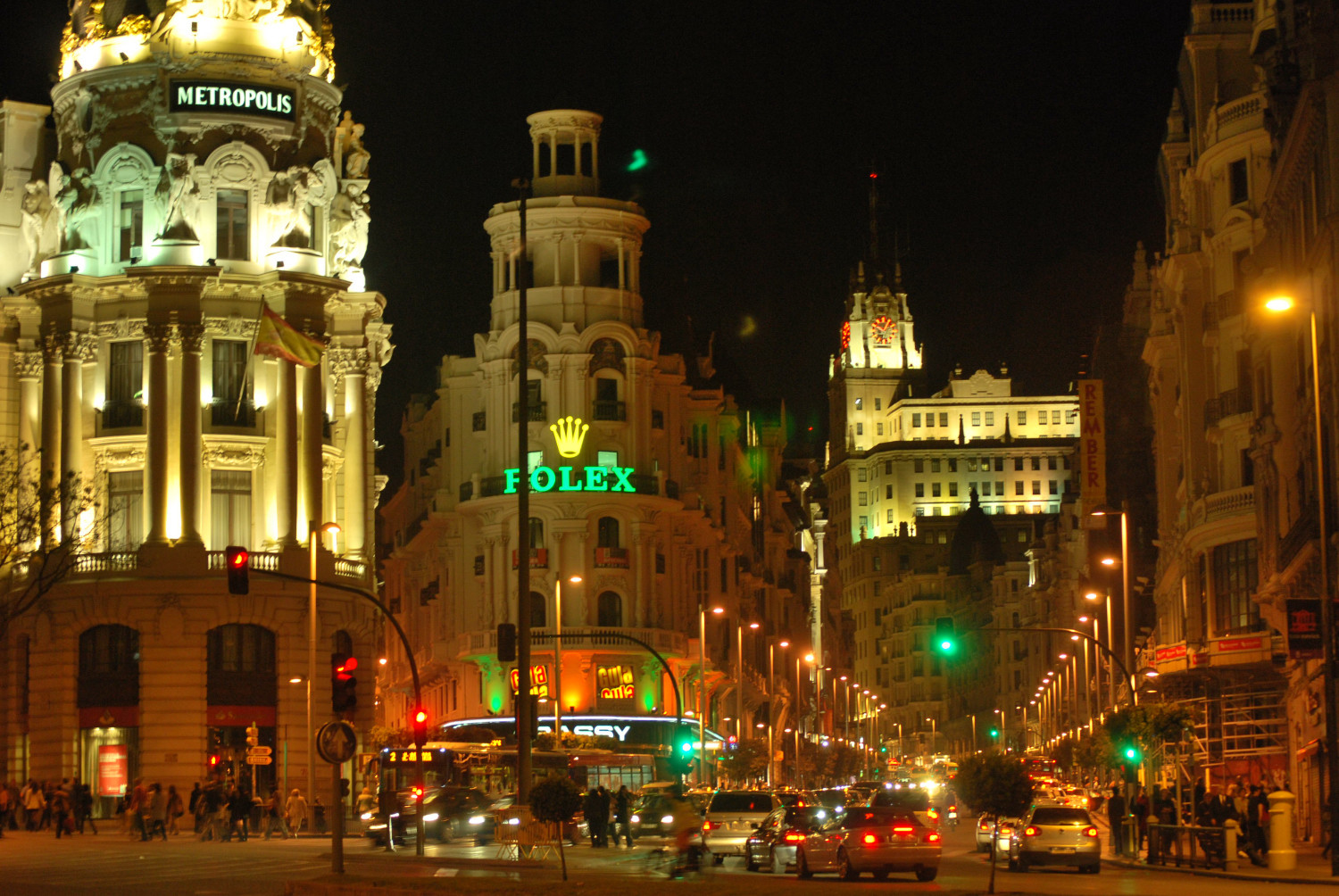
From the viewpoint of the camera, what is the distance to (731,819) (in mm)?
46969

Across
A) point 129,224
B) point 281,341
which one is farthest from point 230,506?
point 129,224

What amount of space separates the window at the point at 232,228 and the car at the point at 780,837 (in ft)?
117

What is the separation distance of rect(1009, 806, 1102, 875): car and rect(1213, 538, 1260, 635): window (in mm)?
20520

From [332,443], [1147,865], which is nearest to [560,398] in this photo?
[332,443]

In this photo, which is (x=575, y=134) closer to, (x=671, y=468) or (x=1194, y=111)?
(x=671, y=468)

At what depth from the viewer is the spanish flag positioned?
218ft

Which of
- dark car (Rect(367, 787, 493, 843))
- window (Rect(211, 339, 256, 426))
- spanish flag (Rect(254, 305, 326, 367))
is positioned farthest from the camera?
window (Rect(211, 339, 256, 426))

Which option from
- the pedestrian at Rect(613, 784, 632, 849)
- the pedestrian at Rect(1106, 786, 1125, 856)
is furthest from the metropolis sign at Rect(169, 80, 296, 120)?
the pedestrian at Rect(1106, 786, 1125, 856)

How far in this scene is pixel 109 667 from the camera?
6831 centimetres

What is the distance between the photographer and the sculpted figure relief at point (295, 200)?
233 feet

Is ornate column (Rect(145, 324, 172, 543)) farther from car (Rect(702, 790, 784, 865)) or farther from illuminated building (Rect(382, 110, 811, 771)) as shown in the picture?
car (Rect(702, 790, 784, 865))

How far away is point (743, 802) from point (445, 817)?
1248 centimetres

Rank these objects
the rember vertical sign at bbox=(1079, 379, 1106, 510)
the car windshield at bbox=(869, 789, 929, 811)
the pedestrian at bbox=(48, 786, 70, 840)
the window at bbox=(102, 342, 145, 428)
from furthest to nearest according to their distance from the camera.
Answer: the rember vertical sign at bbox=(1079, 379, 1106, 510) → the window at bbox=(102, 342, 145, 428) → the pedestrian at bbox=(48, 786, 70, 840) → the car windshield at bbox=(869, 789, 929, 811)

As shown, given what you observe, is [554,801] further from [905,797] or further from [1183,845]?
[905,797]
